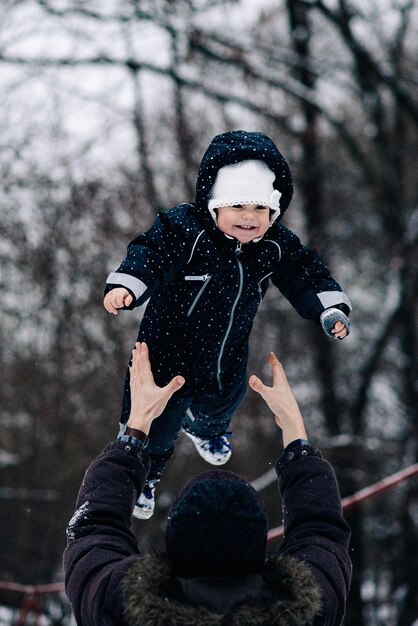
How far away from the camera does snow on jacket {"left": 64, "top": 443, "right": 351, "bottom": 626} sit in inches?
50.3

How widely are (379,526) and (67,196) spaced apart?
825 centimetres

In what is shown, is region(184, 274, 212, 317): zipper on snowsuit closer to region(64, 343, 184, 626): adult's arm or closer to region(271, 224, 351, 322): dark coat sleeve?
region(271, 224, 351, 322): dark coat sleeve

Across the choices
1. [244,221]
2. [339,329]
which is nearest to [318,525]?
[339,329]

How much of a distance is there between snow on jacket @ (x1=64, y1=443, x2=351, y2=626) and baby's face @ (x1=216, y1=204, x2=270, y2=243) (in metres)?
0.66

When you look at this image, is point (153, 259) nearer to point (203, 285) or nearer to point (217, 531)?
point (203, 285)

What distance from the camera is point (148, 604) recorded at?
1.26 metres

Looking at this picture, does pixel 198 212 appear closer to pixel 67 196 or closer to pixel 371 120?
pixel 67 196

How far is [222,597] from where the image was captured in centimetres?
129

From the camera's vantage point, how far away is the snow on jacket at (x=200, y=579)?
128 centimetres

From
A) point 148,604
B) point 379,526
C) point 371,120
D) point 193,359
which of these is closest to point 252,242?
point 193,359

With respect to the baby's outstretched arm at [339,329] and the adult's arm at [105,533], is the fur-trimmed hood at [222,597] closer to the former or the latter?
the adult's arm at [105,533]

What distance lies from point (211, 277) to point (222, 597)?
101 centimetres

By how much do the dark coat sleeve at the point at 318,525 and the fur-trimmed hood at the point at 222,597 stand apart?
82 millimetres

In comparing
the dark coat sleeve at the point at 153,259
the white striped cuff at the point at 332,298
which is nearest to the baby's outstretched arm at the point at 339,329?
the white striped cuff at the point at 332,298
